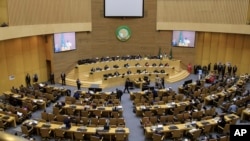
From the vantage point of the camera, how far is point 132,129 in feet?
46.4

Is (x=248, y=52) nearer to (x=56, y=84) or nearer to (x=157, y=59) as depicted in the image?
(x=157, y=59)

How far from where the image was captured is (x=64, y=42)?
78.0ft

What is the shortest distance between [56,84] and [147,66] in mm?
8562

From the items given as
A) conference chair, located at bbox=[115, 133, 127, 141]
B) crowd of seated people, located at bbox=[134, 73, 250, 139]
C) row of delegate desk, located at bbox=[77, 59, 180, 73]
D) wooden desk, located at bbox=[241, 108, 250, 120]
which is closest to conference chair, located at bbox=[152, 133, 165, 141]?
crowd of seated people, located at bbox=[134, 73, 250, 139]

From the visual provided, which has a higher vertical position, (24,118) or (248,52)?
(248,52)

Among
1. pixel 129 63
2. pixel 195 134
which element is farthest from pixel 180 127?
pixel 129 63

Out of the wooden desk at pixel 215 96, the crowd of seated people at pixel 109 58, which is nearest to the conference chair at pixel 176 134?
the wooden desk at pixel 215 96

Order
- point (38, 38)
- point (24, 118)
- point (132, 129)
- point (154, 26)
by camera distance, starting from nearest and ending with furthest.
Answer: point (132, 129) < point (24, 118) < point (38, 38) < point (154, 26)

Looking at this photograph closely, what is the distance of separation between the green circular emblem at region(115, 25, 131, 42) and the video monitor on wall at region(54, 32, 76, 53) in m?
4.80

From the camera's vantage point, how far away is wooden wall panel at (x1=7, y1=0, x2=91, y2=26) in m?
19.2

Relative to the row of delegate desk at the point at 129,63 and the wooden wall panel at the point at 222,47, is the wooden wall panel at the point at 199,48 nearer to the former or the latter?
the wooden wall panel at the point at 222,47

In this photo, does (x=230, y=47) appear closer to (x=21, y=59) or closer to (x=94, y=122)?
(x=94, y=122)

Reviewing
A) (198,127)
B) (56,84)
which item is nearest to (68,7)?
(56,84)

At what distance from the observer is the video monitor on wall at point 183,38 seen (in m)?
26.1
